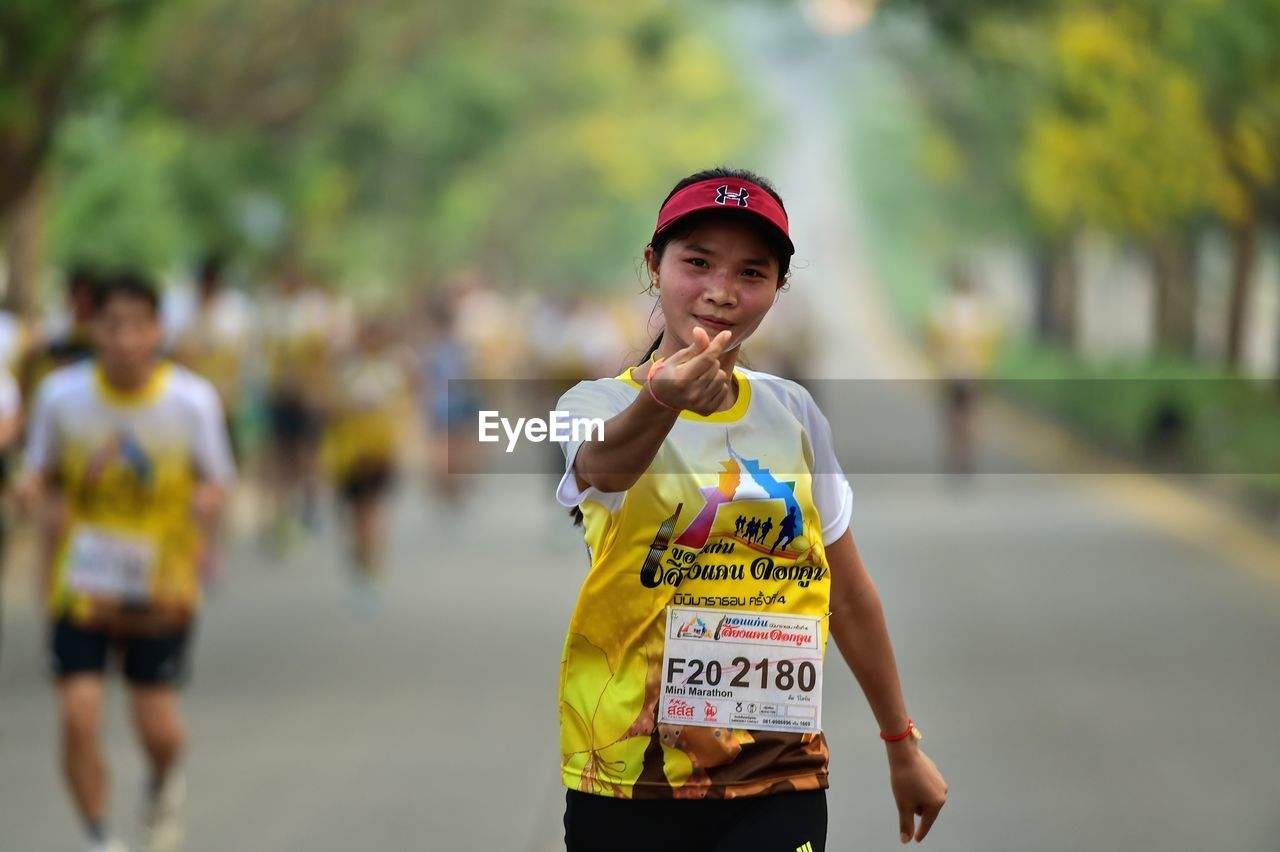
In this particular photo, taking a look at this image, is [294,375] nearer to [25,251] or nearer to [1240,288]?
[25,251]

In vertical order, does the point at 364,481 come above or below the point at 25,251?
below

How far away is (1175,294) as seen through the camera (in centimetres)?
3578

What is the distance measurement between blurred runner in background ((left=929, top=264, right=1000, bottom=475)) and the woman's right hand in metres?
18.7

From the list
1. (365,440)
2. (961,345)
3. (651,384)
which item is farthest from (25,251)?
(651,384)

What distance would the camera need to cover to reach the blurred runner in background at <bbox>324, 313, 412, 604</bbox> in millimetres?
14016

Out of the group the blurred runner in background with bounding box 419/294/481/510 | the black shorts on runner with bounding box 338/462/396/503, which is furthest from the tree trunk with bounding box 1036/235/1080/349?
the black shorts on runner with bounding box 338/462/396/503

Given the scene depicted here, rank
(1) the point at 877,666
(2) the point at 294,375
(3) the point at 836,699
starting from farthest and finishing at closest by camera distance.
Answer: (2) the point at 294,375 → (3) the point at 836,699 → (1) the point at 877,666

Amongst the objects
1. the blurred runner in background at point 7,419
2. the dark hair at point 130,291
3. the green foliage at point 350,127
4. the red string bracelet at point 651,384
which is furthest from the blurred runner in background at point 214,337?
the red string bracelet at point 651,384

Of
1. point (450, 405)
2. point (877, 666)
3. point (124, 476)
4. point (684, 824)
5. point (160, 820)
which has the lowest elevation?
point (160, 820)

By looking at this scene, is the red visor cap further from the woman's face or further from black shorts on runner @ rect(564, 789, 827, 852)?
black shorts on runner @ rect(564, 789, 827, 852)

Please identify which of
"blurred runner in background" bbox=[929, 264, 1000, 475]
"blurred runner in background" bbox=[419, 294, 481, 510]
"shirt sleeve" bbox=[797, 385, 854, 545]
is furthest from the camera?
"blurred runner in background" bbox=[929, 264, 1000, 475]

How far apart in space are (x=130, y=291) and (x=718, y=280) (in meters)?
3.88

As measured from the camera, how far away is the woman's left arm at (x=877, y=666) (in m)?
3.94

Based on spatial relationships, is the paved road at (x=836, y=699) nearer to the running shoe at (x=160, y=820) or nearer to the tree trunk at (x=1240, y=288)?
the running shoe at (x=160, y=820)
